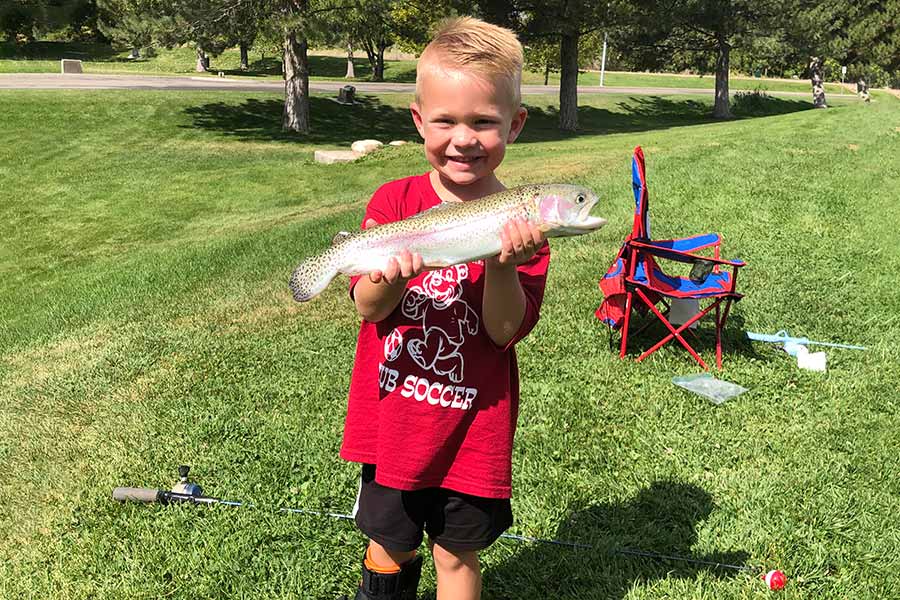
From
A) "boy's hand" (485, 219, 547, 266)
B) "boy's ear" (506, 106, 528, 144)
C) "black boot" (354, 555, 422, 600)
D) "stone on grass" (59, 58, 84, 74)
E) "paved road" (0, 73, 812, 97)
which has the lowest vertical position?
"black boot" (354, 555, 422, 600)

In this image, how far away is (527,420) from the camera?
475 centimetres

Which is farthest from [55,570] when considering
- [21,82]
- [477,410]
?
[21,82]

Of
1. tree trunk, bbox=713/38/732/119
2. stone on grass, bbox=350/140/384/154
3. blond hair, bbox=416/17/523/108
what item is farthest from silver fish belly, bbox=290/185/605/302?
tree trunk, bbox=713/38/732/119

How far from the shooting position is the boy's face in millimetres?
1960

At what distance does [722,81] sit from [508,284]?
37.5m

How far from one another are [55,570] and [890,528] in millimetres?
4292

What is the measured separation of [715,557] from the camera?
3447 mm

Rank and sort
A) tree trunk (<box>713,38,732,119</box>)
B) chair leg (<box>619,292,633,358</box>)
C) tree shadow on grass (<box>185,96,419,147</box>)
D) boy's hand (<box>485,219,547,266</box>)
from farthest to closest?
tree trunk (<box>713,38,732,119</box>) < tree shadow on grass (<box>185,96,419,147</box>) < chair leg (<box>619,292,633,358</box>) < boy's hand (<box>485,219,547,266</box>)

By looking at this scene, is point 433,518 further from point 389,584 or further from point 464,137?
point 464,137

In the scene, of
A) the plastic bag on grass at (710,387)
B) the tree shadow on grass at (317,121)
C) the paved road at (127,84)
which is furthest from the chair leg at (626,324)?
the paved road at (127,84)

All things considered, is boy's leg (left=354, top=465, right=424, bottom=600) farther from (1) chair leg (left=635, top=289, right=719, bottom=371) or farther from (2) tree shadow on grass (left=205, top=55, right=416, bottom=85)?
(2) tree shadow on grass (left=205, top=55, right=416, bottom=85)

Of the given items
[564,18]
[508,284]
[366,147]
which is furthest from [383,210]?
[564,18]

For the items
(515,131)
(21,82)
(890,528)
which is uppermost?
(21,82)

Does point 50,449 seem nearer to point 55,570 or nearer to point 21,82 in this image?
point 55,570
